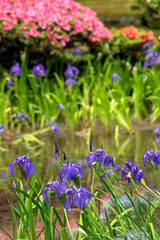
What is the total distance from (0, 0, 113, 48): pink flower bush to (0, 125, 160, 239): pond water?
5.85 ft

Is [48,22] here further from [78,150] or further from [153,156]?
[153,156]

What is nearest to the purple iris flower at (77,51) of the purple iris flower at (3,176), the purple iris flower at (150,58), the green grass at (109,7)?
the purple iris flower at (150,58)

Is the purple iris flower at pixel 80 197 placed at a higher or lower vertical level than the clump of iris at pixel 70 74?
higher

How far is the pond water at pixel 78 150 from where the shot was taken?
471 cm

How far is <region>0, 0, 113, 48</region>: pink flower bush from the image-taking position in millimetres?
7879

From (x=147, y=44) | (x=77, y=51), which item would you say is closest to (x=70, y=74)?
(x=77, y=51)

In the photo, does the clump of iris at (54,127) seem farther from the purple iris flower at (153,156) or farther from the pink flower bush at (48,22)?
the purple iris flower at (153,156)

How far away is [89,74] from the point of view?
842 centimetres

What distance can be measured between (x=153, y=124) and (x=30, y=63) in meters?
2.32

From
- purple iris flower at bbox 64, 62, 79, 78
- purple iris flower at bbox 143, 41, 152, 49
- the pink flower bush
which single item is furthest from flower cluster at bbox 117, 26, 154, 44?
purple iris flower at bbox 64, 62, 79, 78

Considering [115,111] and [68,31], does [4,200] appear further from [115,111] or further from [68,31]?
[68,31]

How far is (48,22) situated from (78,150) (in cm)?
275

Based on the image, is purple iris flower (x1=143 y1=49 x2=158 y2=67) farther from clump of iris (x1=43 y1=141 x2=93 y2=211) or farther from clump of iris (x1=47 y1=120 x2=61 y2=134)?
clump of iris (x1=43 y1=141 x2=93 y2=211)

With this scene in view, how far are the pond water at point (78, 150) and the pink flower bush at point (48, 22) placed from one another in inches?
70.2
